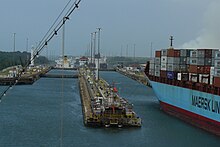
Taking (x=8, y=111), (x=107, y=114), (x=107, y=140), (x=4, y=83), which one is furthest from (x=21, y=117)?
(x=4, y=83)

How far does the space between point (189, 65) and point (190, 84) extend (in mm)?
1441

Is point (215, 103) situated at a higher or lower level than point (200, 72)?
lower

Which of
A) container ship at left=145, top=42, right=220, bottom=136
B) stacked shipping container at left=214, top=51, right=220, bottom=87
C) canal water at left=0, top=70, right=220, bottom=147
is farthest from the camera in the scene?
container ship at left=145, top=42, right=220, bottom=136

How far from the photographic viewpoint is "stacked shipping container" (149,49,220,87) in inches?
535

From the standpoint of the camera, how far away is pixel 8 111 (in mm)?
15586

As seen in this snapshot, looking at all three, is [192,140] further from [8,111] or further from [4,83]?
[4,83]

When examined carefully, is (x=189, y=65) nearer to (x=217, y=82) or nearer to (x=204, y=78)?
(x=204, y=78)

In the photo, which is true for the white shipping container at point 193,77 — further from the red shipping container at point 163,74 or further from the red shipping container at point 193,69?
the red shipping container at point 163,74

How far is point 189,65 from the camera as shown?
1584 cm

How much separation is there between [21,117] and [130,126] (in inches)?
170

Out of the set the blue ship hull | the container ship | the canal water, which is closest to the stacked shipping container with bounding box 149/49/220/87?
the container ship

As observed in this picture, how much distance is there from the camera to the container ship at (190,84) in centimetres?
1273

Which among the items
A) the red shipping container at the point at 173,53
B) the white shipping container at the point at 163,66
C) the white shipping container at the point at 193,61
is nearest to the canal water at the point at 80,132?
the white shipping container at the point at 163,66

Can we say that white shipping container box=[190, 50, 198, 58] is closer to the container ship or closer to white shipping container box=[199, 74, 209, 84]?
the container ship
